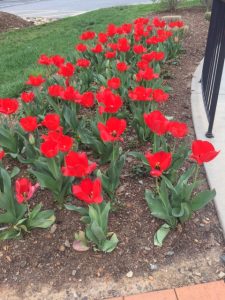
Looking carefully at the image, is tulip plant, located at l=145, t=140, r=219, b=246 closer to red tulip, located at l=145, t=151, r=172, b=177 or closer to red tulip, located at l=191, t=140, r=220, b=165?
red tulip, located at l=145, t=151, r=172, b=177

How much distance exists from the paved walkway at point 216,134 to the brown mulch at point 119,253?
0.11m

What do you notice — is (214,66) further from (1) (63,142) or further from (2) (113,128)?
(1) (63,142)

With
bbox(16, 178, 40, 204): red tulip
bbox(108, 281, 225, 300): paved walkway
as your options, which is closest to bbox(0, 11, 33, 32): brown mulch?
bbox(16, 178, 40, 204): red tulip

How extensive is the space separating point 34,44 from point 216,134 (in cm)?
551

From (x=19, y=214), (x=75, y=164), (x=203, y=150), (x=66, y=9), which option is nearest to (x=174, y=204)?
(x=203, y=150)

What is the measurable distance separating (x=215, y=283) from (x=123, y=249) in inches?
21.0

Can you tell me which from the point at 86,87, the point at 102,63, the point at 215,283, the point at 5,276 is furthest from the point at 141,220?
the point at 102,63

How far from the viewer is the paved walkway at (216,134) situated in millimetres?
2537

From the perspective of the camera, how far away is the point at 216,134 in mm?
3309

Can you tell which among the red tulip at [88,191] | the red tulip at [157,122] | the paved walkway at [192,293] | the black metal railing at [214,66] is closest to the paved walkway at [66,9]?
the black metal railing at [214,66]

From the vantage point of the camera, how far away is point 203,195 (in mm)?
2262

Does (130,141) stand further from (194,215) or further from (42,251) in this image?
(42,251)

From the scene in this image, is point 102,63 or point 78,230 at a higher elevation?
point 102,63

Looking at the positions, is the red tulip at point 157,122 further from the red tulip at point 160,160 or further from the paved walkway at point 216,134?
the paved walkway at point 216,134
